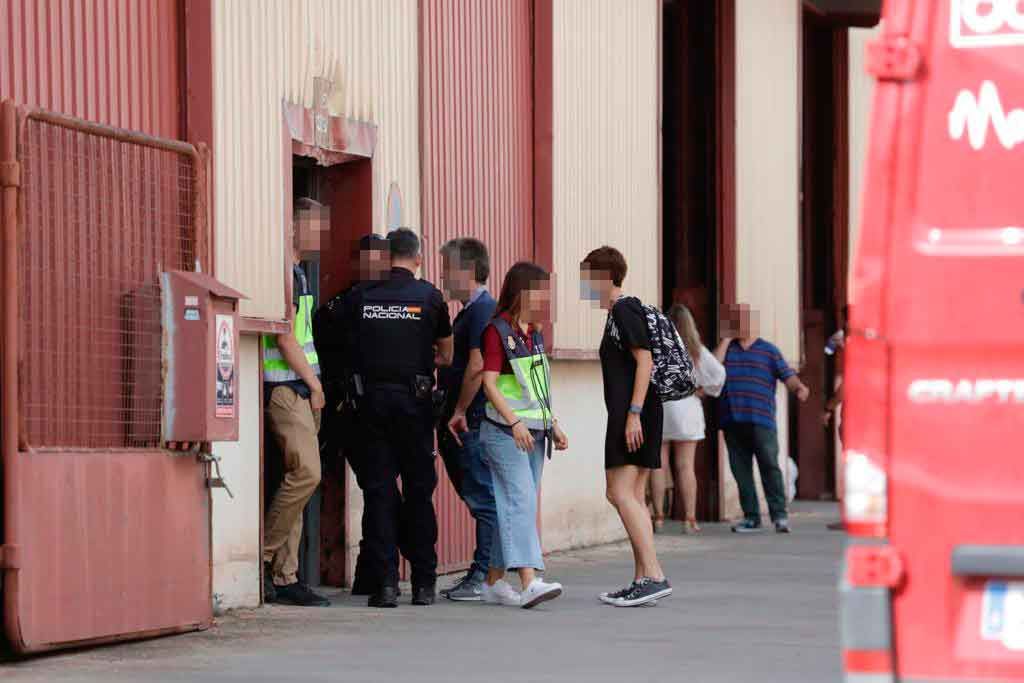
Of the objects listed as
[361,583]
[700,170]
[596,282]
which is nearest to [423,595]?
[361,583]

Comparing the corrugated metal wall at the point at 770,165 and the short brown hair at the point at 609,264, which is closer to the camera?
the short brown hair at the point at 609,264

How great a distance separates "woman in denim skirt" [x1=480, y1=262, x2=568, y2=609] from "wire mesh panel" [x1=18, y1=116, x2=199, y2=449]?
71.7 inches

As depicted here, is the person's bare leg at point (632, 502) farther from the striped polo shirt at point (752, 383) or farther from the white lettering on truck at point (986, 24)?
the striped polo shirt at point (752, 383)

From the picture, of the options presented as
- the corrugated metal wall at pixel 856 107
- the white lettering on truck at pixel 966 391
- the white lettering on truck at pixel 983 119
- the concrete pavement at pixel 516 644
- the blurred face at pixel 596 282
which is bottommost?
the concrete pavement at pixel 516 644

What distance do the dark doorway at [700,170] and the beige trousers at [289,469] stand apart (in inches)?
365

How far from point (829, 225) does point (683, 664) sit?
1594 centimetres

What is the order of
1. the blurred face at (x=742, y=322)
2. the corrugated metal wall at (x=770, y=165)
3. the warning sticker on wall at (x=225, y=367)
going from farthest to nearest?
the corrugated metal wall at (x=770, y=165) < the blurred face at (x=742, y=322) < the warning sticker on wall at (x=225, y=367)

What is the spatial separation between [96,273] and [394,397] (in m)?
2.17

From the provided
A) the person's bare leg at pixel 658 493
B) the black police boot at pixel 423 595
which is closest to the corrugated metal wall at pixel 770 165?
the person's bare leg at pixel 658 493

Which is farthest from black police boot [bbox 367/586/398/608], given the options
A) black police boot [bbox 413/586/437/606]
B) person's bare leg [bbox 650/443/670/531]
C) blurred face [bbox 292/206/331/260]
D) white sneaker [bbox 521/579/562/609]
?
person's bare leg [bbox 650/443/670/531]

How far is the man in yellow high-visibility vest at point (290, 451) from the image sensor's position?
11.4 m

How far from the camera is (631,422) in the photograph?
37.5 feet

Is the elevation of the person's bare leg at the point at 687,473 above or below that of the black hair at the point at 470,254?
below

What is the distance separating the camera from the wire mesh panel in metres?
9.27
